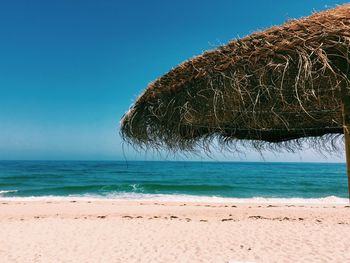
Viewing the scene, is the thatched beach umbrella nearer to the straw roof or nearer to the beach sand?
the straw roof

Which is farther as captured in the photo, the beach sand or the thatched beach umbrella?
the beach sand

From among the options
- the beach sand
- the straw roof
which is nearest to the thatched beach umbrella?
the straw roof

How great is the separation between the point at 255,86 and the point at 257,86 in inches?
1.1

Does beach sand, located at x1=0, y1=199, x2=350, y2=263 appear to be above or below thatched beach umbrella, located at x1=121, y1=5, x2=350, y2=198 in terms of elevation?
below

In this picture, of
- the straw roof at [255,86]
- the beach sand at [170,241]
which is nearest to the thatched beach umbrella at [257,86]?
the straw roof at [255,86]

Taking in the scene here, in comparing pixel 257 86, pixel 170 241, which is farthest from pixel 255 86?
pixel 170 241

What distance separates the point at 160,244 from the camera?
303 inches

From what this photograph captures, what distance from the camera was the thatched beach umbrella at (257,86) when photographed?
1.52 meters

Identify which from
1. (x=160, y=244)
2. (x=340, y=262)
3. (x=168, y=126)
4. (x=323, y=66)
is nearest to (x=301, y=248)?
(x=340, y=262)

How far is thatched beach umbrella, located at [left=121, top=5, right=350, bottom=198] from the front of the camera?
1.52 metres

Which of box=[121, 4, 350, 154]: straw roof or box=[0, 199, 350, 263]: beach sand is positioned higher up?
box=[121, 4, 350, 154]: straw roof

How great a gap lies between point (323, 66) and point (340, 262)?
577 centimetres

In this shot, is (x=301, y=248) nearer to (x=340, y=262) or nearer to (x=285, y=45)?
(x=340, y=262)

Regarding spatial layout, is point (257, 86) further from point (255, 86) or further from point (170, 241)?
point (170, 241)
